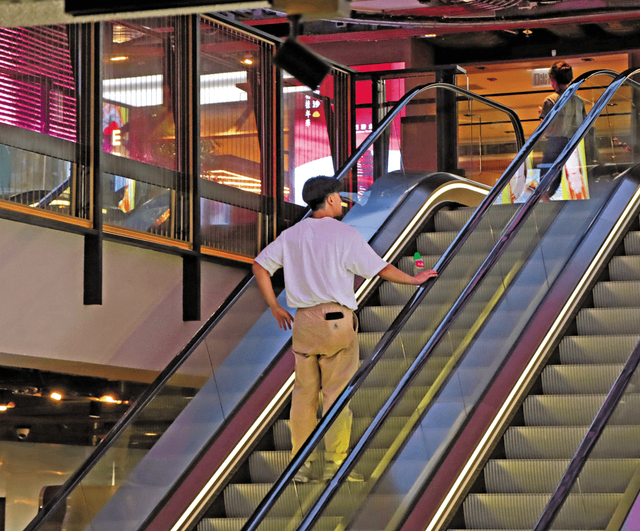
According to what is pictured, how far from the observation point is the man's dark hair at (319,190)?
6.66 metres

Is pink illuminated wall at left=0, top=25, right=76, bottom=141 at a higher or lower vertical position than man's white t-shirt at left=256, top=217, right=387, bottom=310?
higher

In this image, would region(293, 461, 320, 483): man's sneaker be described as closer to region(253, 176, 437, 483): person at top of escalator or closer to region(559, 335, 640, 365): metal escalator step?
region(253, 176, 437, 483): person at top of escalator

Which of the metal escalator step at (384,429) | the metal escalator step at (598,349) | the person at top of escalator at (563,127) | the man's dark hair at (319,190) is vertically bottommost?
the metal escalator step at (384,429)

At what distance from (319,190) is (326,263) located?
0.45 metres

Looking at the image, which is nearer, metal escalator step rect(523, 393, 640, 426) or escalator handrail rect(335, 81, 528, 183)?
metal escalator step rect(523, 393, 640, 426)

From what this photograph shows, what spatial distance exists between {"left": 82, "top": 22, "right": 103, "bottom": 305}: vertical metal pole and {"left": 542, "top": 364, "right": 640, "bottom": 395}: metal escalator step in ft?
11.3

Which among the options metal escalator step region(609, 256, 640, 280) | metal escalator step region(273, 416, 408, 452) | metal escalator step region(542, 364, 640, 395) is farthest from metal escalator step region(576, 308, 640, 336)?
metal escalator step region(273, 416, 408, 452)

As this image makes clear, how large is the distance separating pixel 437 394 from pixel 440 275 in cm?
85

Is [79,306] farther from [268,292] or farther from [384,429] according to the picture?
[384,429]

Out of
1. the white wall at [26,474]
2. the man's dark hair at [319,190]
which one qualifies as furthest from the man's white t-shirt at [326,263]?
the white wall at [26,474]

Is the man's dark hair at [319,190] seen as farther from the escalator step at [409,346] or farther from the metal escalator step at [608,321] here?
the metal escalator step at [608,321]

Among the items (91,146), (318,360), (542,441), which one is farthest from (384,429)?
(91,146)

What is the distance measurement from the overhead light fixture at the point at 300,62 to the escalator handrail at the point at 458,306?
2486 millimetres

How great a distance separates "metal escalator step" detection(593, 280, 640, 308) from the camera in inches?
331
